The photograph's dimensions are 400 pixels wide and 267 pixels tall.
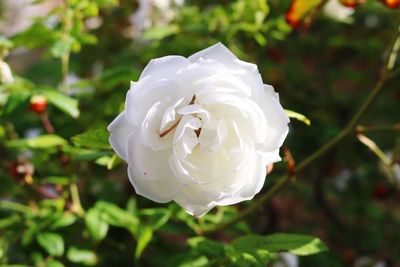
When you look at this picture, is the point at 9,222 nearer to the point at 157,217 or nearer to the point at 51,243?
the point at 51,243

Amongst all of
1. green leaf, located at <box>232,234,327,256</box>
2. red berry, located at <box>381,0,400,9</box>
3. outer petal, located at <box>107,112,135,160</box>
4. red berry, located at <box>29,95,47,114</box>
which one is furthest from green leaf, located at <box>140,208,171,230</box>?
red berry, located at <box>381,0,400,9</box>

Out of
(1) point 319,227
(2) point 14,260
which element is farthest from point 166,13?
(1) point 319,227

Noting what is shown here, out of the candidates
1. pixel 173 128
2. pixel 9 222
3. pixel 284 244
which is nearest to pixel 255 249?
pixel 284 244

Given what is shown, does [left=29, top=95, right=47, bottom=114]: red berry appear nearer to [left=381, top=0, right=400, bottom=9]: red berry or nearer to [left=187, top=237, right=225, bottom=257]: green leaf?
[left=187, top=237, right=225, bottom=257]: green leaf

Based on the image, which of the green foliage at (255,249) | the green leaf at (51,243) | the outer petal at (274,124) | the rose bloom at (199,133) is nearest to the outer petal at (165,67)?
the rose bloom at (199,133)

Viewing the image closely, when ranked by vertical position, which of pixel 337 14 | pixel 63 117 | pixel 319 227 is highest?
pixel 337 14

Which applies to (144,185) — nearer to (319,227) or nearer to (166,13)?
(166,13)
